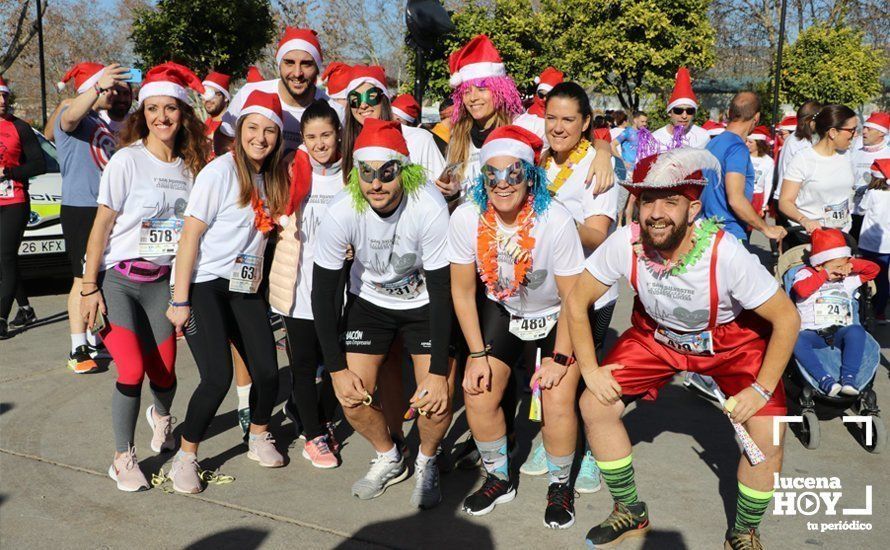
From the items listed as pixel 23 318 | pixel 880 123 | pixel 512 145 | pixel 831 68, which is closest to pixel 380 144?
pixel 512 145

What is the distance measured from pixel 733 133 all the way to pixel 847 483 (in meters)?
2.48

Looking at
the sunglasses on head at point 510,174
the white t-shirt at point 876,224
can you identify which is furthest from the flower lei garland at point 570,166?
the white t-shirt at point 876,224

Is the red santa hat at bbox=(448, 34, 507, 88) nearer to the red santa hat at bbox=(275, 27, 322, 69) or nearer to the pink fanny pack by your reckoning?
the red santa hat at bbox=(275, 27, 322, 69)

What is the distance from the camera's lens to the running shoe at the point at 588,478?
4.19 meters

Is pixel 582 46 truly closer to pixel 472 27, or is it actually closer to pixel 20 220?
pixel 472 27

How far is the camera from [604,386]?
356 centimetres

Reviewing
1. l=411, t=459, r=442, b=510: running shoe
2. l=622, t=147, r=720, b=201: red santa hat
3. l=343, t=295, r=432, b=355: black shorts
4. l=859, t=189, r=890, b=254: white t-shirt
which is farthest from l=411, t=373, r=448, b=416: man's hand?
l=859, t=189, r=890, b=254: white t-shirt

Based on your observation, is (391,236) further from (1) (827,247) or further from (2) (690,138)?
(2) (690,138)

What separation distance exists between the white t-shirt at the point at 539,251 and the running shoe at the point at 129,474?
1.90 meters

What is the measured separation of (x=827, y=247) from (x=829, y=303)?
1.17 feet

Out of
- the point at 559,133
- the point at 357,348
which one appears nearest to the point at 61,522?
the point at 357,348

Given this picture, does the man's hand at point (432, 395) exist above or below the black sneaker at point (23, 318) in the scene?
above

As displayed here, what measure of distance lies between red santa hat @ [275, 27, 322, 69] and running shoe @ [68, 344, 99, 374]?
2.66m

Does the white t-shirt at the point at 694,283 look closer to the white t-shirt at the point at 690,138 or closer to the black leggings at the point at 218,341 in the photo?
the black leggings at the point at 218,341
